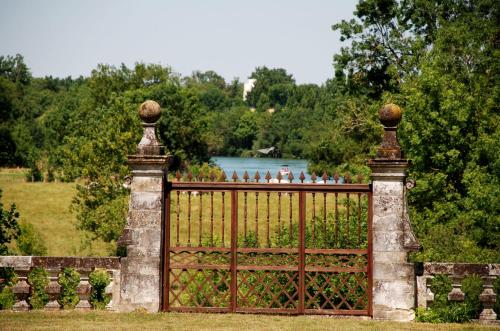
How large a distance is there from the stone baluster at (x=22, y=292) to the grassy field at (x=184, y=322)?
8.9 inches

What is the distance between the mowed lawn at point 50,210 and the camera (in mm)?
37294

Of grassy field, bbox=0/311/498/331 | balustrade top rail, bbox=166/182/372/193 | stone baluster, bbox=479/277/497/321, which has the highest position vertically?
→ balustrade top rail, bbox=166/182/372/193

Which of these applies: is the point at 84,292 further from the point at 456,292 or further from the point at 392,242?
the point at 456,292

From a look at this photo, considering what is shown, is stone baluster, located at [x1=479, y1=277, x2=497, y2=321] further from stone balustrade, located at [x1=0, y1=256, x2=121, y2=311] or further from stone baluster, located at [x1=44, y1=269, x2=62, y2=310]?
stone baluster, located at [x1=44, y1=269, x2=62, y2=310]

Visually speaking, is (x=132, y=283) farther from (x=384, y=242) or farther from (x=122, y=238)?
(x=384, y=242)

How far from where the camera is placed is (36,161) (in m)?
63.7

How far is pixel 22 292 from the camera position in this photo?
12141mm

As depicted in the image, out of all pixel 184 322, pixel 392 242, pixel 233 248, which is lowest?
pixel 184 322

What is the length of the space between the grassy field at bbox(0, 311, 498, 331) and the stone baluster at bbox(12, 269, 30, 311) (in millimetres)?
225

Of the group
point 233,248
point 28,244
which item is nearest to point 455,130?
point 28,244

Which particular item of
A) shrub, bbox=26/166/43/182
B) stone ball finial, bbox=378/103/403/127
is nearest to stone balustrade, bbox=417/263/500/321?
stone ball finial, bbox=378/103/403/127

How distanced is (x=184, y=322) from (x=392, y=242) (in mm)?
3399

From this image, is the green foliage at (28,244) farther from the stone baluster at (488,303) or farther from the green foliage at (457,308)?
the stone baluster at (488,303)

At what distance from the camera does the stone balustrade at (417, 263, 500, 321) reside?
11648mm
